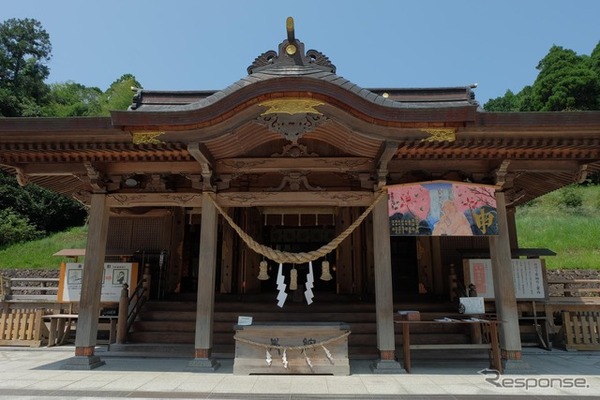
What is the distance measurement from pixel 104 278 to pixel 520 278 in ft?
35.9

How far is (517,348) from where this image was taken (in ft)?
22.5

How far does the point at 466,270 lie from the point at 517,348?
9.88 ft

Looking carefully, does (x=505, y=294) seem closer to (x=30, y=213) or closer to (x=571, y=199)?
(x=571, y=199)

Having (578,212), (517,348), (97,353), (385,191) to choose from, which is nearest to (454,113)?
(385,191)

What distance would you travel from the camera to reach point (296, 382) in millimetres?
6023

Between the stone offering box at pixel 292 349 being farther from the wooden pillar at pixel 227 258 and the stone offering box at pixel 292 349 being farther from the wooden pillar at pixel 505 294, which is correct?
the wooden pillar at pixel 227 258

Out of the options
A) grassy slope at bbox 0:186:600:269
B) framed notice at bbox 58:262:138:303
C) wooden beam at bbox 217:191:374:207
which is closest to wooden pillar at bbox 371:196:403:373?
wooden beam at bbox 217:191:374:207

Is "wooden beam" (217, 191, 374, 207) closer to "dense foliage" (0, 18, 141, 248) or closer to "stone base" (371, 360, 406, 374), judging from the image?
"stone base" (371, 360, 406, 374)

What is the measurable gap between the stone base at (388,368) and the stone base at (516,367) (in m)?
1.86

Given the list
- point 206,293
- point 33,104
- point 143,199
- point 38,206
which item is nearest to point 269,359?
point 206,293

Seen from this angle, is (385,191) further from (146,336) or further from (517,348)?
(146,336)

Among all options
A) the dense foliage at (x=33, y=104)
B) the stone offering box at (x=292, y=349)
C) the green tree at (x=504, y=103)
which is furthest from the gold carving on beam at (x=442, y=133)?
the green tree at (x=504, y=103)

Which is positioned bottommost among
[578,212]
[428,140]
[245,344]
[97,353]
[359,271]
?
[97,353]

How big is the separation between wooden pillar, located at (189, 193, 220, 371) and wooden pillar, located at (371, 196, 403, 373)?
305 centimetres
